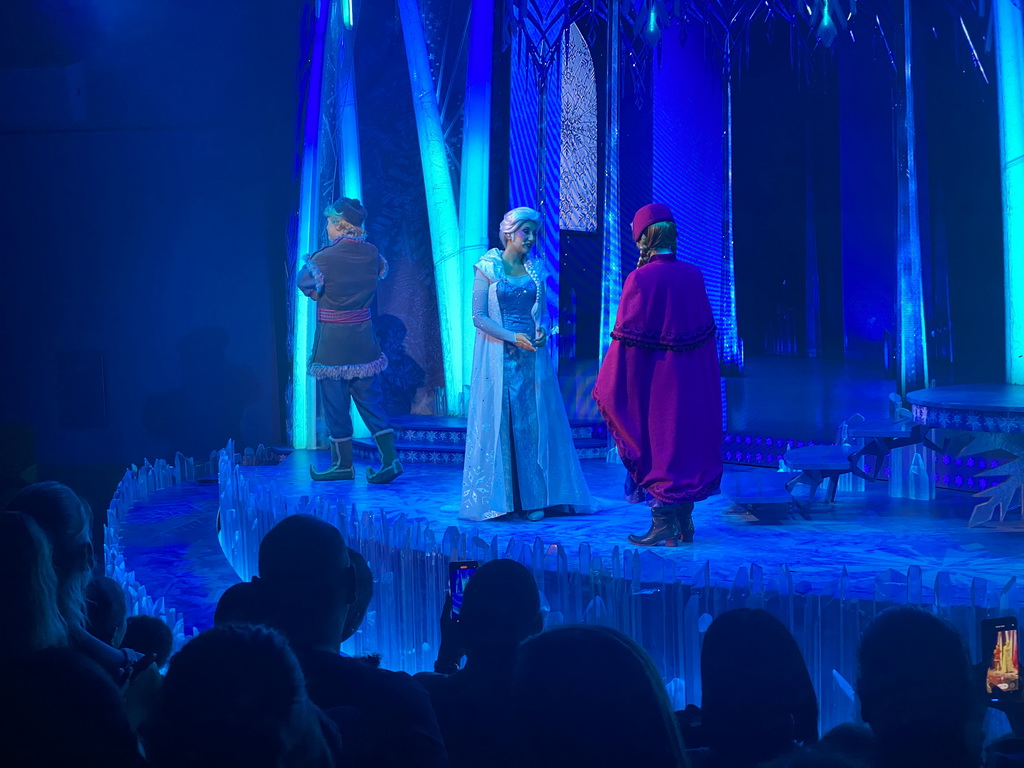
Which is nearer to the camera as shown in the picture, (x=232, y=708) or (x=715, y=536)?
(x=232, y=708)

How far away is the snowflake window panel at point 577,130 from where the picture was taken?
12.2 m

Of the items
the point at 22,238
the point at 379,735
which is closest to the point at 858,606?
the point at 379,735

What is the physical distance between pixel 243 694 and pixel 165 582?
140 inches

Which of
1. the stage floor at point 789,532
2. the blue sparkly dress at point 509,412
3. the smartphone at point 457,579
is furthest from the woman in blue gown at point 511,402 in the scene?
the smartphone at point 457,579

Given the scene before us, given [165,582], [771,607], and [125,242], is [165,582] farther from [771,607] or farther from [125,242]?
[125,242]

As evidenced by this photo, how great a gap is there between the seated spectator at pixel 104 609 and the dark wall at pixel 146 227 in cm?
644

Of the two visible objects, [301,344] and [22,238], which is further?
[22,238]

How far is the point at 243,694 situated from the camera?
148 centimetres

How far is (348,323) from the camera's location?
640 centimetres

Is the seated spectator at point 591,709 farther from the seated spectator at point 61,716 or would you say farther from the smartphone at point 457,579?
the smartphone at point 457,579

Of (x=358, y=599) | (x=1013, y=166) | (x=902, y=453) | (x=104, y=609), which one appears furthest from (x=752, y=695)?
(x=1013, y=166)

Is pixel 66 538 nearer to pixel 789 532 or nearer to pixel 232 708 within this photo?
pixel 232 708

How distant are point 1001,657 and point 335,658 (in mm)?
1511

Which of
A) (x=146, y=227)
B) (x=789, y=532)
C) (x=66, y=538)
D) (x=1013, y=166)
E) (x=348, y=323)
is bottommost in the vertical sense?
(x=789, y=532)
